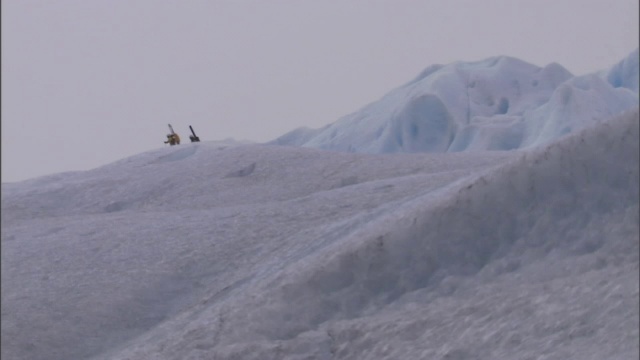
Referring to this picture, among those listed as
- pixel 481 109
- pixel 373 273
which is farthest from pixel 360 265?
pixel 481 109

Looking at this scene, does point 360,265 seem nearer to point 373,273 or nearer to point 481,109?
point 373,273

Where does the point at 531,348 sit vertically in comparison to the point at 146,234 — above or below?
below

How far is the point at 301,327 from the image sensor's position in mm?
5105

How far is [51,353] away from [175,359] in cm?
126

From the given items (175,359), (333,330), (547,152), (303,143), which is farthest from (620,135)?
(303,143)

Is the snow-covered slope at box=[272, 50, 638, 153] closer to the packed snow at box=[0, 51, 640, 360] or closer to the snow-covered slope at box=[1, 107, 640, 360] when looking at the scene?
the packed snow at box=[0, 51, 640, 360]

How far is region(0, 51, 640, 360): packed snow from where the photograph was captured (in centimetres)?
443

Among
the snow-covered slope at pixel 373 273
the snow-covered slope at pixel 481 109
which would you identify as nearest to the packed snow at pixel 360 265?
the snow-covered slope at pixel 373 273

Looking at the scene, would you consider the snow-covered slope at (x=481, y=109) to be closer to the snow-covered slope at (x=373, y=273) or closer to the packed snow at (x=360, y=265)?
the packed snow at (x=360, y=265)

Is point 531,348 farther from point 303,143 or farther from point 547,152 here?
point 303,143

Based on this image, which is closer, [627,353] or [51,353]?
[627,353]

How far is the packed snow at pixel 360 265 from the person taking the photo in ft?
14.5

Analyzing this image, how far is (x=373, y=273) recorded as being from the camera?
17.2 ft

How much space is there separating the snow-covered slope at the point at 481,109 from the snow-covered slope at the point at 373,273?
12.4m
